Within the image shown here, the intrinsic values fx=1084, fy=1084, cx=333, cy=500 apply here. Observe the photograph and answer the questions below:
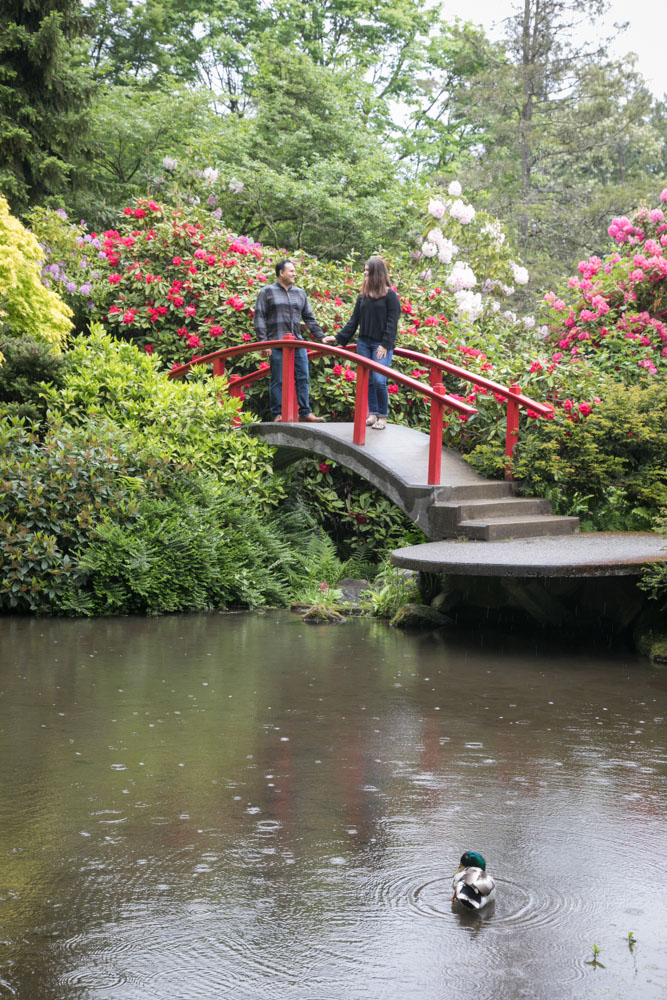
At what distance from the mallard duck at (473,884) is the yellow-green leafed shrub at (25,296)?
9766mm

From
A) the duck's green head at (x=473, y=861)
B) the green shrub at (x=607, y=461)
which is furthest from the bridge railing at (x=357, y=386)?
the duck's green head at (x=473, y=861)

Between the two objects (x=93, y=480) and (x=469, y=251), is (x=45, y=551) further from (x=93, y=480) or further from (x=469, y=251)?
(x=469, y=251)

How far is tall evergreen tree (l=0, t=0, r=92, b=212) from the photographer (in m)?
17.7

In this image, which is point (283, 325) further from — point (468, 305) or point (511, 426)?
point (468, 305)

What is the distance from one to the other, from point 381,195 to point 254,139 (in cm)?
298

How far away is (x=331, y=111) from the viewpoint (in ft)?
78.7

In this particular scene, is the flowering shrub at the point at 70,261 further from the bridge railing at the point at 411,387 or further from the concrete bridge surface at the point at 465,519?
the concrete bridge surface at the point at 465,519

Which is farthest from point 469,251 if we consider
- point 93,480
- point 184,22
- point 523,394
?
point 184,22

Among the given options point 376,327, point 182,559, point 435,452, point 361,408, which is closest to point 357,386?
point 361,408

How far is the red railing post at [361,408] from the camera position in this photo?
10.7 metres

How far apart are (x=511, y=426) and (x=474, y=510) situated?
1.36m

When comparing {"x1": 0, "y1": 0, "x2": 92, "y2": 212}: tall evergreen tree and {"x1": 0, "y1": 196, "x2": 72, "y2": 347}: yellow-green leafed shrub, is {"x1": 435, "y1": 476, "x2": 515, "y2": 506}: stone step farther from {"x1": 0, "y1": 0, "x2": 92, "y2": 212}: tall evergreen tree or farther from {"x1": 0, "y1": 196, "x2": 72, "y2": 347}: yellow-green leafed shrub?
{"x1": 0, "y1": 0, "x2": 92, "y2": 212}: tall evergreen tree

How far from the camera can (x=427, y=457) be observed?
35.1 feet

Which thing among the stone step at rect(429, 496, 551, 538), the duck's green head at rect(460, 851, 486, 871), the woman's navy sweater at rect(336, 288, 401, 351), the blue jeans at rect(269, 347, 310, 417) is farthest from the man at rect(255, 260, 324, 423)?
the duck's green head at rect(460, 851, 486, 871)
